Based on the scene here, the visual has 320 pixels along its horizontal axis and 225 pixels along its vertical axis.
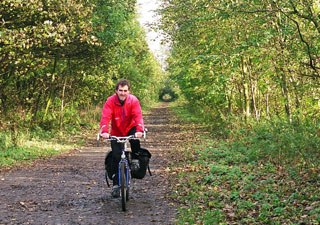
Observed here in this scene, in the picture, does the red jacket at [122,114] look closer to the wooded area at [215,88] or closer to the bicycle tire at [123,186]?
the bicycle tire at [123,186]

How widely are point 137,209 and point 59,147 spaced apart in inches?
373

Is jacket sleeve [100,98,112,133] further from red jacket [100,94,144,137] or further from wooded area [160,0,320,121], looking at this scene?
wooded area [160,0,320,121]

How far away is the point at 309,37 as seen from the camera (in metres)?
9.98

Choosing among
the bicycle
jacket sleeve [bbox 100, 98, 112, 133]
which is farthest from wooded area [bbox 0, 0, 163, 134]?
the bicycle

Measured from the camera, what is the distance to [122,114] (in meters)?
7.45

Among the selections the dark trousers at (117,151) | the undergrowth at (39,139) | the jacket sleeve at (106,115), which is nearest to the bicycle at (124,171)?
the dark trousers at (117,151)

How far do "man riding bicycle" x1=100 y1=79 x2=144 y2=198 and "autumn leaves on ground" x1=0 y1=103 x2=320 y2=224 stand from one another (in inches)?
38.8

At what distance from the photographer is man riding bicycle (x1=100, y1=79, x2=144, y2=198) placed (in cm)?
733

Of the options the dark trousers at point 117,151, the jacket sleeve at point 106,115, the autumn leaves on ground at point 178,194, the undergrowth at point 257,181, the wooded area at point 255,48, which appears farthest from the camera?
the wooded area at point 255,48

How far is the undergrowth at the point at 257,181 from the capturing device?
241 inches

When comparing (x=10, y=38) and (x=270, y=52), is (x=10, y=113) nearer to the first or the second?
(x=10, y=38)

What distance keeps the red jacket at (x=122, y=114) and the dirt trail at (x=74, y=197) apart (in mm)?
1491

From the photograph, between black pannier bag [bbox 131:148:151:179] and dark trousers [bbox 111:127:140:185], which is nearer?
dark trousers [bbox 111:127:140:185]

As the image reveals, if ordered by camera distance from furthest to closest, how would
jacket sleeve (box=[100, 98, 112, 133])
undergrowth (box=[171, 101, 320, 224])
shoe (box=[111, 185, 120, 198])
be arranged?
1. shoe (box=[111, 185, 120, 198])
2. jacket sleeve (box=[100, 98, 112, 133])
3. undergrowth (box=[171, 101, 320, 224])
